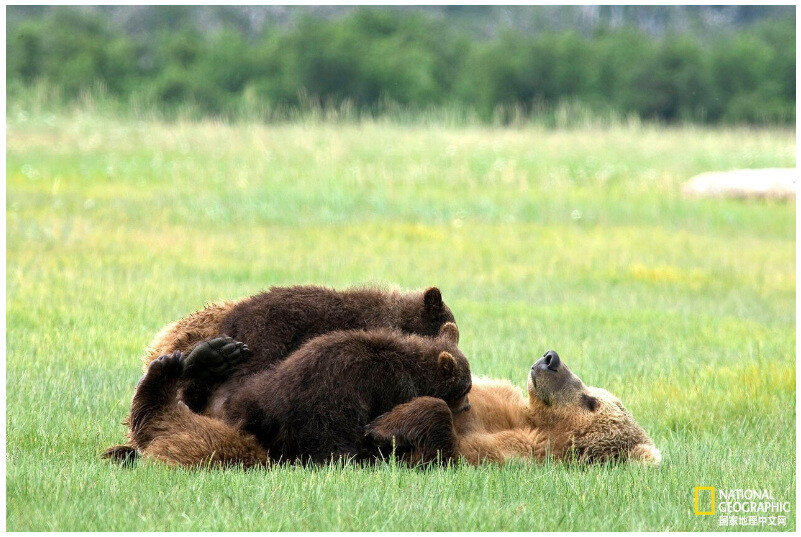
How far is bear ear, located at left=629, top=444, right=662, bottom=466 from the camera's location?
5.60 meters

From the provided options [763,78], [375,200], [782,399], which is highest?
[763,78]

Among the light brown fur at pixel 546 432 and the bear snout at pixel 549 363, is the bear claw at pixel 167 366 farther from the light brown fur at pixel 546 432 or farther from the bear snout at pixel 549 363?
the bear snout at pixel 549 363

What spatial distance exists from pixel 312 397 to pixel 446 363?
0.65 m

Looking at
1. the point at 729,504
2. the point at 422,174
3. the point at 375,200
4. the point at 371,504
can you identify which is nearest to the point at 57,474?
the point at 371,504

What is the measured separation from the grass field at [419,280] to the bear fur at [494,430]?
0.16 metres

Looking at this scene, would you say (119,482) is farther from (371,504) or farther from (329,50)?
(329,50)

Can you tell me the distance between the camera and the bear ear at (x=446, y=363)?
5.33 meters

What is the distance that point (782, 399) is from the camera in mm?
8078

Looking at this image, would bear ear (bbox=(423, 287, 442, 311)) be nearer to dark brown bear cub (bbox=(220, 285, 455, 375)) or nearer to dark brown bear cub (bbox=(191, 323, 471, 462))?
dark brown bear cub (bbox=(220, 285, 455, 375))

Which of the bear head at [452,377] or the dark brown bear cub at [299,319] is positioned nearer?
the bear head at [452,377]

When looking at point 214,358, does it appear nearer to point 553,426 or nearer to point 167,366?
point 167,366

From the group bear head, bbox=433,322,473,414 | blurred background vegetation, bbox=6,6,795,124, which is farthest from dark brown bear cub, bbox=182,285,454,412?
blurred background vegetation, bbox=6,6,795,124

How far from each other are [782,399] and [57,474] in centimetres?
509

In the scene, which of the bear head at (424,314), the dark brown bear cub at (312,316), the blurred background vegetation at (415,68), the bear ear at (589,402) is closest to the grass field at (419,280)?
the bear ear at (589,402)
